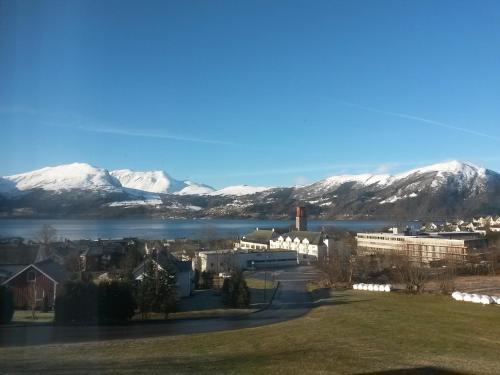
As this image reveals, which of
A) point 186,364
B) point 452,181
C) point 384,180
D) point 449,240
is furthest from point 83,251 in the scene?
point 384,180

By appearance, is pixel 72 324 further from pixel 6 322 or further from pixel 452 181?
pixel 452 181

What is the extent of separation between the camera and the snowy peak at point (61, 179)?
40.9 meters

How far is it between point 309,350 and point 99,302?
5700mm

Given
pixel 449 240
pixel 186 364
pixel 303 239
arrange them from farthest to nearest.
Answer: pixel 303 239 < pixel 449 240 < pixel 186 364

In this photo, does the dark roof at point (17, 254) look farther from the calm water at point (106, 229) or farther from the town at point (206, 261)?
the calm water at point (106, 229)

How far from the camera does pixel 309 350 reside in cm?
663

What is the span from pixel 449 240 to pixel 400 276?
1612 centimetres

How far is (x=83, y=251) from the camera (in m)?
23.3

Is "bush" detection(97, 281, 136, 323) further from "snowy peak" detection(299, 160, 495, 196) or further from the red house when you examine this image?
"snowy peak" detection(299, 160, 495, 196)

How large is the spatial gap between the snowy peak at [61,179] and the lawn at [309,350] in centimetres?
2299

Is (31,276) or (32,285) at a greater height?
(31,276)

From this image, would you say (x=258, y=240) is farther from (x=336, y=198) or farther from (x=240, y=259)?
(x=336, y=198)

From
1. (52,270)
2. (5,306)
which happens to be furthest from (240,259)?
(5,306)

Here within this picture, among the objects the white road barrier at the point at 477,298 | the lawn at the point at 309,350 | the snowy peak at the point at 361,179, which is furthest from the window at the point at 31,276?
the snowy peak at the point at 361,179
